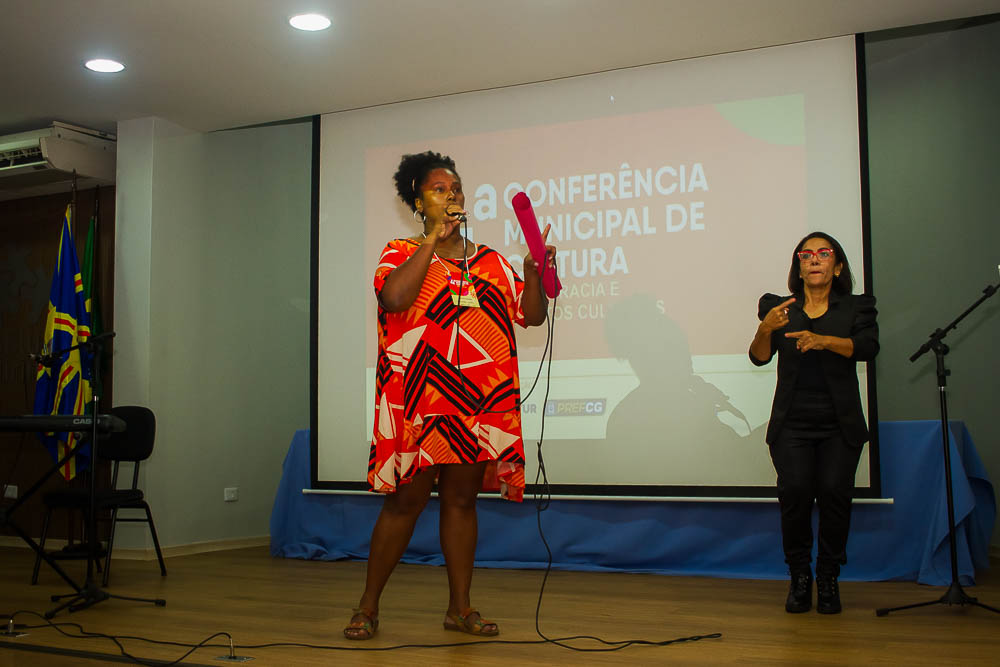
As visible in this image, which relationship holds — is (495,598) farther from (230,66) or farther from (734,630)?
(230,66)

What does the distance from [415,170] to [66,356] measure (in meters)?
3.44

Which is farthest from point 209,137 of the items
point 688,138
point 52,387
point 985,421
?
point 985,421

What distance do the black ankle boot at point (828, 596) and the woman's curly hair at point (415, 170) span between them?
1931mm

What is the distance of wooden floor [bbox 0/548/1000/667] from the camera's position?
100 inches

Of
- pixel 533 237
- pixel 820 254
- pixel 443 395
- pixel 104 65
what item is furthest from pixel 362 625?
pixel 104 65

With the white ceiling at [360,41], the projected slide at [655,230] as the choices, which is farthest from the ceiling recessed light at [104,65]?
the projected slide at [655,230]

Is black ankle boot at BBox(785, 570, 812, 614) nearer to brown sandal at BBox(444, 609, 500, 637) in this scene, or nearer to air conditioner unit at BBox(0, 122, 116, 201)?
brown sandal at BBox(444, 609, 500, 637)

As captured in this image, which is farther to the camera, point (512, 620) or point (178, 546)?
point (178, 546)

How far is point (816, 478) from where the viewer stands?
11.1ft

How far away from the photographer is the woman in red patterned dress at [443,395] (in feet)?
8.73

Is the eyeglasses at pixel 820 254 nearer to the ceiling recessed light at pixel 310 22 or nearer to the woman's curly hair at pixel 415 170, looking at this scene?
the woman's curly hair at pixel 415 170

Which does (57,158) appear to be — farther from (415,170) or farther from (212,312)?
(415,170)

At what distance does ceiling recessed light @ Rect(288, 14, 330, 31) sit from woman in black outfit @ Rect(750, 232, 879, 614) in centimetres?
232

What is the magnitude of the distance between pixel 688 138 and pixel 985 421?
2.52m
